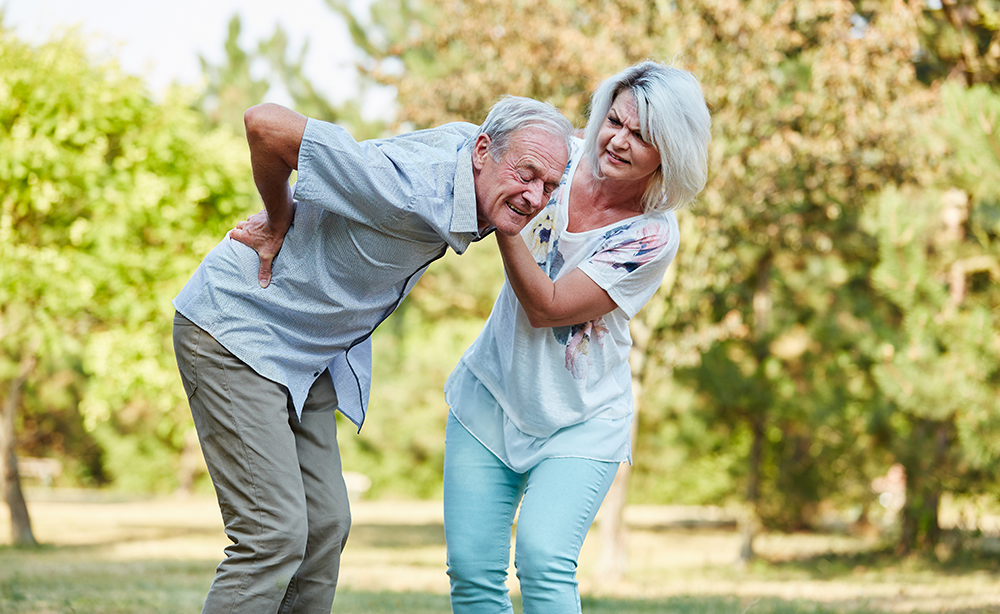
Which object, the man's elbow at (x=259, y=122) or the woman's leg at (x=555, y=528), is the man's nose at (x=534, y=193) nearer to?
the man's elbow at (x=259, y=122)

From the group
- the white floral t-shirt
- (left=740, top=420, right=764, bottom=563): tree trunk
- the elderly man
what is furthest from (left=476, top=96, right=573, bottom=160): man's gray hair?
(left=740, top=420, right=764, bottom=563): tree trunk

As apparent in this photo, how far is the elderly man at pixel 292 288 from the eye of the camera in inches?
90.0

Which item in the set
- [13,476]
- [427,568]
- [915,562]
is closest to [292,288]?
[427,568]

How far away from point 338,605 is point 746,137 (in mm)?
6496

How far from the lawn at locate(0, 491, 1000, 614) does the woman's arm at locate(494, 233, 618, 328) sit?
2.26m

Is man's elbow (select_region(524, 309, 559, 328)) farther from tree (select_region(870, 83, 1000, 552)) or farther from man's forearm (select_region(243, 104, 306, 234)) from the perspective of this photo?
tree (select_region(870, 83, 1000, 552))

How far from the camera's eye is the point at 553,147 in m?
2.38

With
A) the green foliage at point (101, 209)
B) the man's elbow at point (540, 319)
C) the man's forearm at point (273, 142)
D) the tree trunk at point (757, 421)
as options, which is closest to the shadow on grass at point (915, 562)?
the tree trunk at point (757, 421)

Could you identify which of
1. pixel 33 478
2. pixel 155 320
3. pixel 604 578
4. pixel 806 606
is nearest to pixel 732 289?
pixel 604 578

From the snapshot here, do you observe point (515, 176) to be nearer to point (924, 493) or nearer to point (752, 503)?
point (924, 493)

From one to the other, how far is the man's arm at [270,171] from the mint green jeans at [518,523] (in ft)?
2.78

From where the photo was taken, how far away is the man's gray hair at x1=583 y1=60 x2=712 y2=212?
2590 millimetres

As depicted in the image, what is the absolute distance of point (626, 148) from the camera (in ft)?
8.71

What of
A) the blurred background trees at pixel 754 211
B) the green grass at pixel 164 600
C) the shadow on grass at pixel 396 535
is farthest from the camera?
the shadow on grass at pixel 396 535
